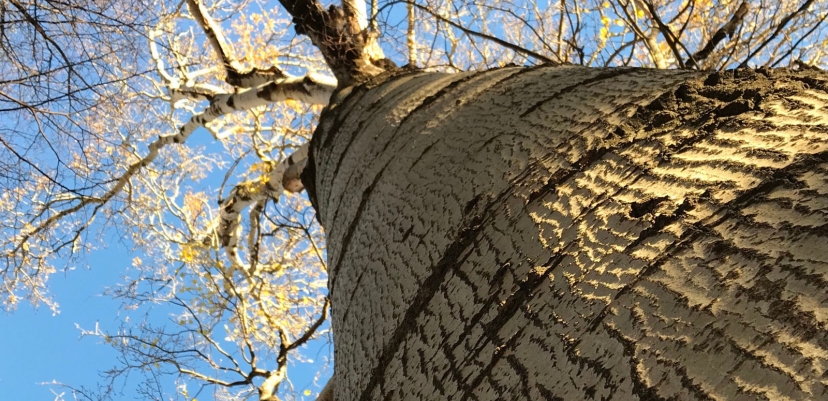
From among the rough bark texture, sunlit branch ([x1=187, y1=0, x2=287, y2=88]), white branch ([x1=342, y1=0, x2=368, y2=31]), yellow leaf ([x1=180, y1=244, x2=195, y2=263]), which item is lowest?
the rough bark texture

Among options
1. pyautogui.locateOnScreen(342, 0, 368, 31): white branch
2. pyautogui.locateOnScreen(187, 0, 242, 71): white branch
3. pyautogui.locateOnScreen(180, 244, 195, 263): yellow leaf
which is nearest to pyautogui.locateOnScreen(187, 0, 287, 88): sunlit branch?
pyautogui.locateOnScreen(187, 0, 242, 71): white branch

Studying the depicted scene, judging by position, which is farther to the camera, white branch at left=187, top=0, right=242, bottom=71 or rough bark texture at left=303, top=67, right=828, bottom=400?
white branch at left=187, top=0, right=242, bottom=71

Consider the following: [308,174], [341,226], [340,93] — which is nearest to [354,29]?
[340,93]

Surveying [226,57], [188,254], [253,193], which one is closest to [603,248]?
[226,57]

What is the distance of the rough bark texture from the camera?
0.32 metres

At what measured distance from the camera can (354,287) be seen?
2.69 feet

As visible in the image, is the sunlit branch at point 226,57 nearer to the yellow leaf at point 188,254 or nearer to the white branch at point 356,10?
the white branch at point 356,10

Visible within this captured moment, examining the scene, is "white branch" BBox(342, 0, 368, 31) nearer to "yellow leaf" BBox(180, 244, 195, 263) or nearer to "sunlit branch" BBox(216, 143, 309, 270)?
"sunlit branch" BBox(216, 143, 309, 270)

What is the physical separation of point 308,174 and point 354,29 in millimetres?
742

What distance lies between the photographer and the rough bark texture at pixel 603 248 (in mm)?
324

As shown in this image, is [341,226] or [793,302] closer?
[793,302]

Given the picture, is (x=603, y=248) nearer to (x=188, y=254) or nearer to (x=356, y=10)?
(x=356, y=10)

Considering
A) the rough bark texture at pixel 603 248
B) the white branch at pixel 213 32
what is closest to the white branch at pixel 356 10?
the white branch at pixel 213 32

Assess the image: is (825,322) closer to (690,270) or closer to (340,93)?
(690,270)
